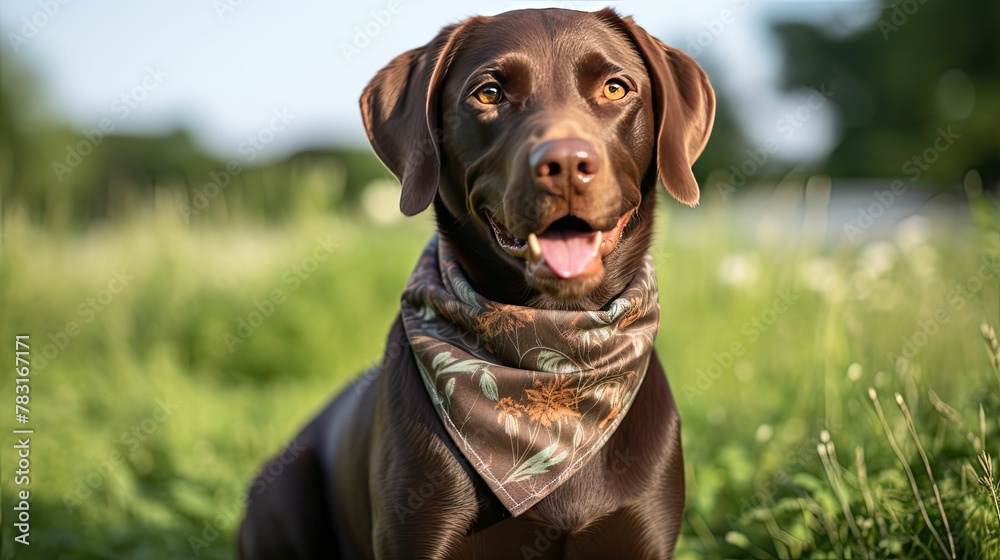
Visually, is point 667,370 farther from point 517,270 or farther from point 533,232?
point 533,232

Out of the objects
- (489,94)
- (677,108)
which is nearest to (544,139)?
(489,94)

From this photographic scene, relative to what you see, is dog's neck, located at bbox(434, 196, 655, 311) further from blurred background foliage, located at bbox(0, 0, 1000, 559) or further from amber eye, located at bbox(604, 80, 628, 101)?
blurred background foliage, located at bbox(0, 0, 1000, 559)

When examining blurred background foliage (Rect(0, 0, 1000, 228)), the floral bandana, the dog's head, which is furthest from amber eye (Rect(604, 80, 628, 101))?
blurred background foliage (Rect(0, 0, 1000, 228))

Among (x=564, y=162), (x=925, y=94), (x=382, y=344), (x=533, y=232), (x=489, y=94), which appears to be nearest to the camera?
(x=564, y=162)

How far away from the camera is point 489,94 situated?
2.22 m

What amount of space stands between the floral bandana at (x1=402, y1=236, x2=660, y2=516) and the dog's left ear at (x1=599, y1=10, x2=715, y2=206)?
338 mm

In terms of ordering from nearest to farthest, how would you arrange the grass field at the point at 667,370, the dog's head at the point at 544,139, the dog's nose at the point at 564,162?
1. the dog's nose at the point at 564,162
2. the dog's head at the point at 544,139
3. the grass field at the point at 667,370

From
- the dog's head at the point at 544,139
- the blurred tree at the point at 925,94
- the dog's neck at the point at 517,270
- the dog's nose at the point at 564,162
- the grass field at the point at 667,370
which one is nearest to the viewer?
the dog's nose at the point at 564,162

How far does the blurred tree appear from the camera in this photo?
2956 cm

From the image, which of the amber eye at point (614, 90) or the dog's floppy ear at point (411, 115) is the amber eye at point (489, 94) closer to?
the dog's floppy ear at point (411, 115)

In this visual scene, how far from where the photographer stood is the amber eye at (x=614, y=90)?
7.33 feet

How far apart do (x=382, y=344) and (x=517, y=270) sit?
414 cm

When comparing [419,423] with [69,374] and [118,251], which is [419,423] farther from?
[118,251]

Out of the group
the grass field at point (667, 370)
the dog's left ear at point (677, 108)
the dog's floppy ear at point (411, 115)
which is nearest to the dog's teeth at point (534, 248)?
the dog's floppy ear at point (411, 115)
